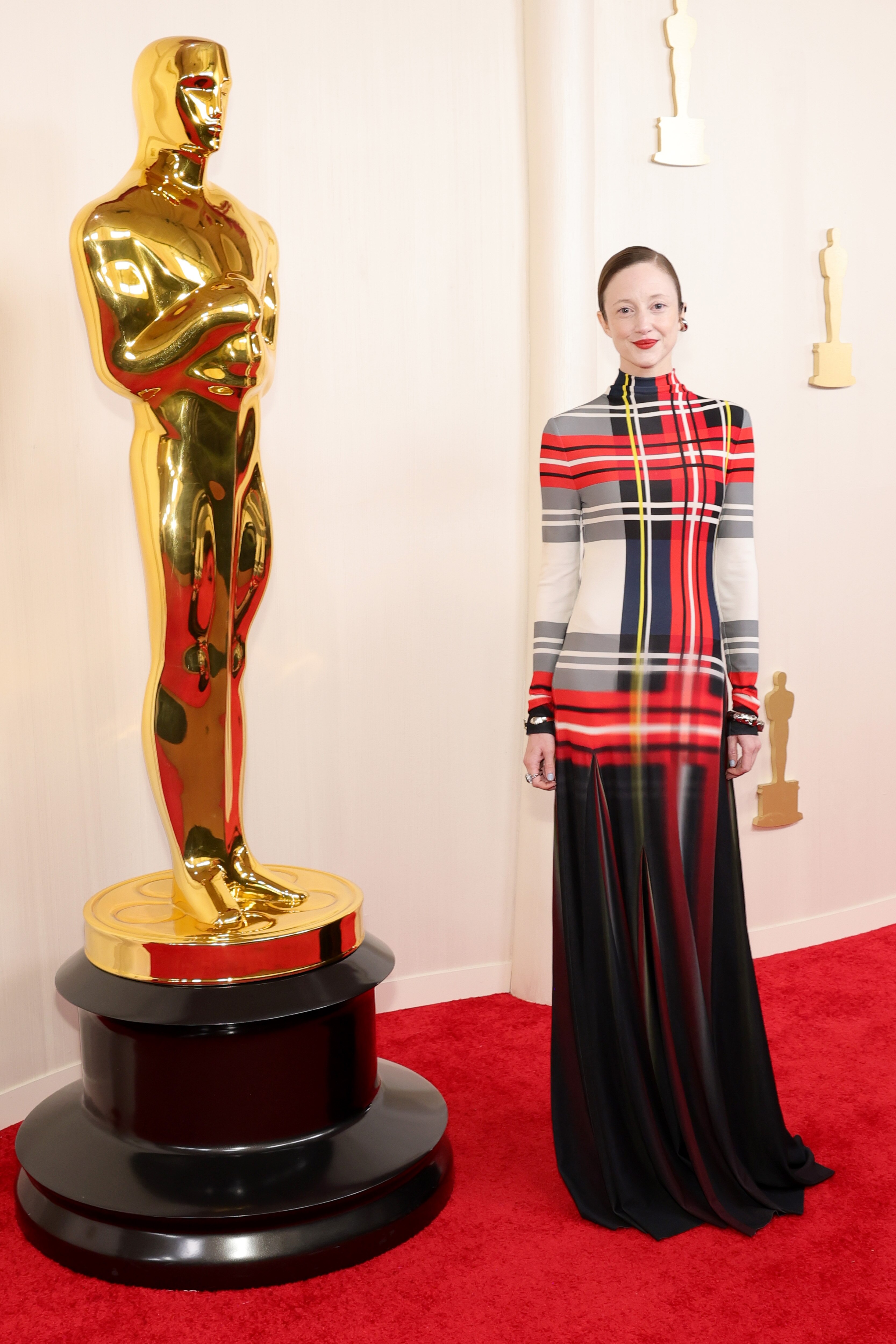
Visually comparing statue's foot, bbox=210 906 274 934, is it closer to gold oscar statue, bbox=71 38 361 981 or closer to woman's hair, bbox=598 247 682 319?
gold oscar statue, bbox=71 38 361 981

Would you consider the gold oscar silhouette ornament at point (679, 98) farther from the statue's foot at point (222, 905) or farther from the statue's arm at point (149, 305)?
the statue's foot at point (222, 905)

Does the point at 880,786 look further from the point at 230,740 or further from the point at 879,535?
the point at 230,740

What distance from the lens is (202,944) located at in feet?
6.47

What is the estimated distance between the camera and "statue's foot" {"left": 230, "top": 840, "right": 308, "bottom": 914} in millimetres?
2137

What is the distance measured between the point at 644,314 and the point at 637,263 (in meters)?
0.09

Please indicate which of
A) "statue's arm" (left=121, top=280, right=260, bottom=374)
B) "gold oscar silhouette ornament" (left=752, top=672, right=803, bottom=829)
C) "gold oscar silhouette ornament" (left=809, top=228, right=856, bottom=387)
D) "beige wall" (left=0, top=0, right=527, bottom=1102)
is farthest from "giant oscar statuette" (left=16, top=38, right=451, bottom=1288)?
"gold oscar silhouette ornament" (left=809, top=228, right=856, bottom=387)

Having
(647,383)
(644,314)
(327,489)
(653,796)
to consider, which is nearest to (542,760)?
(653,796)

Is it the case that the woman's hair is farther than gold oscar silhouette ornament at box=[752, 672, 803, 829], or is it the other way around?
gold oscar silhouette ornament at box=[752, 672, 803, 829]

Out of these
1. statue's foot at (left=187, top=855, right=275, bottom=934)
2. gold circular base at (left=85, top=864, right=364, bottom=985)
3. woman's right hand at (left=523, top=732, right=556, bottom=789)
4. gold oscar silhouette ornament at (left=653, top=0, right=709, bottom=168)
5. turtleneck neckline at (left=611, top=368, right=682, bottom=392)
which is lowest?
gold circular base at (left=85, top=864, right=364, bottom=985)

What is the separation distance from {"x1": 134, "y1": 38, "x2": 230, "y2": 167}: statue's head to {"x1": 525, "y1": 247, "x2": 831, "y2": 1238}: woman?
74 centimetres

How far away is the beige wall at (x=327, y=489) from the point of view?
2.54 meters

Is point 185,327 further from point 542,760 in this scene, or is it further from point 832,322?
point 832,322

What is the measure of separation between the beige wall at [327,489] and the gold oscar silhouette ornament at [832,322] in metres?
0.96

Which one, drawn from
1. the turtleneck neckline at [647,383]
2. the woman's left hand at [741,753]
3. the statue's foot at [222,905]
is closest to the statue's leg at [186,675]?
the statue's foot at [222,905]
